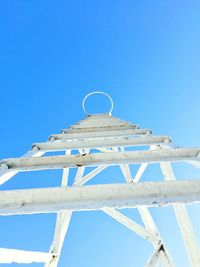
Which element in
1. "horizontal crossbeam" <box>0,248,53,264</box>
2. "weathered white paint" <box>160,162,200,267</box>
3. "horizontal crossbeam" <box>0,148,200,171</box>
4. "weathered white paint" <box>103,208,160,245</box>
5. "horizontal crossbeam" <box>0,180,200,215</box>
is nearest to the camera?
"horizontal crossbeam" <box>0,180,200,215</box>

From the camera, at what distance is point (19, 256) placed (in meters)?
1.89

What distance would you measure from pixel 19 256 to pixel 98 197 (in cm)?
75

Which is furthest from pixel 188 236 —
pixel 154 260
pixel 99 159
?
pixel 99 159

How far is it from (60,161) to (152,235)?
109 cm

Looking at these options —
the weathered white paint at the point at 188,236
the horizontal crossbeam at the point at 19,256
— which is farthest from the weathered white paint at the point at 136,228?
the horizontal crossbeam at the point at 19,256

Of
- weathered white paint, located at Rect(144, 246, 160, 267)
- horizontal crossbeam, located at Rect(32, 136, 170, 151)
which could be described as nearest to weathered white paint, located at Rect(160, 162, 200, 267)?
weathered white paint, located at Rect(144, 246, 160, 267)

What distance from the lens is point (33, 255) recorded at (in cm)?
206

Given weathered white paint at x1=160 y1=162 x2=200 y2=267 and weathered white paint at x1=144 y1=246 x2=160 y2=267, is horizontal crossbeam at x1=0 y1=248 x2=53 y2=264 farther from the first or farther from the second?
weathered white paint at x1=160 y1=162 x2=200 y2=267

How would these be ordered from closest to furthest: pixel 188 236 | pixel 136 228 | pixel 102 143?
1. pixel 188 236
2. pixel 136 228
3. pixel 102 143

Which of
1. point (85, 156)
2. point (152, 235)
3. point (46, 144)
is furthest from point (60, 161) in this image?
point (152, 235)

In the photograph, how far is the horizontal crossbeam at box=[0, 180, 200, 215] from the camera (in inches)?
61.1

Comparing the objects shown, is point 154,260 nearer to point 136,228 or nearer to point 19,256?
point 136,228

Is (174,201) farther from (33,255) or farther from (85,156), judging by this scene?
(33,255)

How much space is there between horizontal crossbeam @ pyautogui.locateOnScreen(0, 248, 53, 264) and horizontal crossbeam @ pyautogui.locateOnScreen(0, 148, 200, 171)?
0.62 meters
